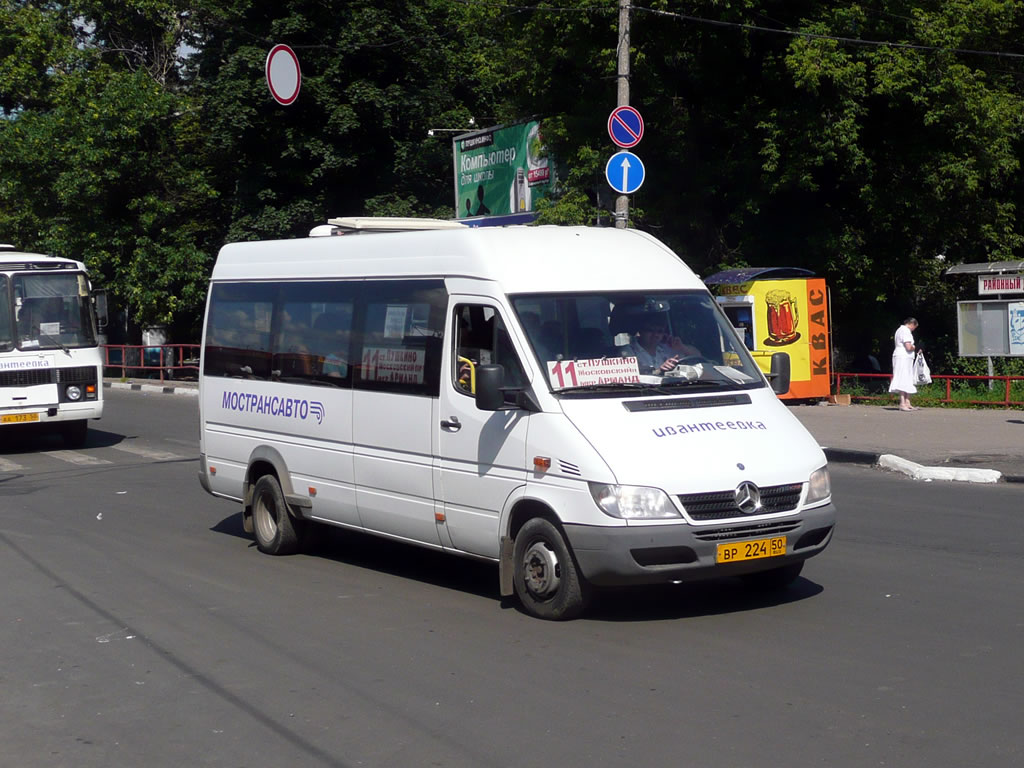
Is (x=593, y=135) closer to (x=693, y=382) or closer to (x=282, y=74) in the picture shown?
(x=282, y=74)

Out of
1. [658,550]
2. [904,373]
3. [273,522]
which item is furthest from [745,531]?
[904,373]

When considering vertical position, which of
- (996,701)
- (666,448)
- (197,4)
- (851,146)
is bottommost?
(996,701)

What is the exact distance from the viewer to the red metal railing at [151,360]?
34.9 meters

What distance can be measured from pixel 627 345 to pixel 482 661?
2.32 m

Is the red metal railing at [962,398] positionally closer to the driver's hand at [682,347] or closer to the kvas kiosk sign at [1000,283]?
the kvas kiosk sign at [1000,283]

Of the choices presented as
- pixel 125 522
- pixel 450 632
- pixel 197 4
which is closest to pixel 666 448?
pixel 450 632

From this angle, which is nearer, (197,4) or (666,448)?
(666,448)

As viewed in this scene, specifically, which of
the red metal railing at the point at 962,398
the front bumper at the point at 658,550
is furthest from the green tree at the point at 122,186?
the front bumper at the point at 658,550

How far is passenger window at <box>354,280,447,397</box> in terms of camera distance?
839cm

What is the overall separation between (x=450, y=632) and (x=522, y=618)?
1.68ft

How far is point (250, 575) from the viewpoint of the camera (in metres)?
9.46

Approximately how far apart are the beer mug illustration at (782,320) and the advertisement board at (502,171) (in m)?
7.47

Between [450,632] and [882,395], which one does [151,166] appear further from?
[450,632]

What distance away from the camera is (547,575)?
7.42 meters
